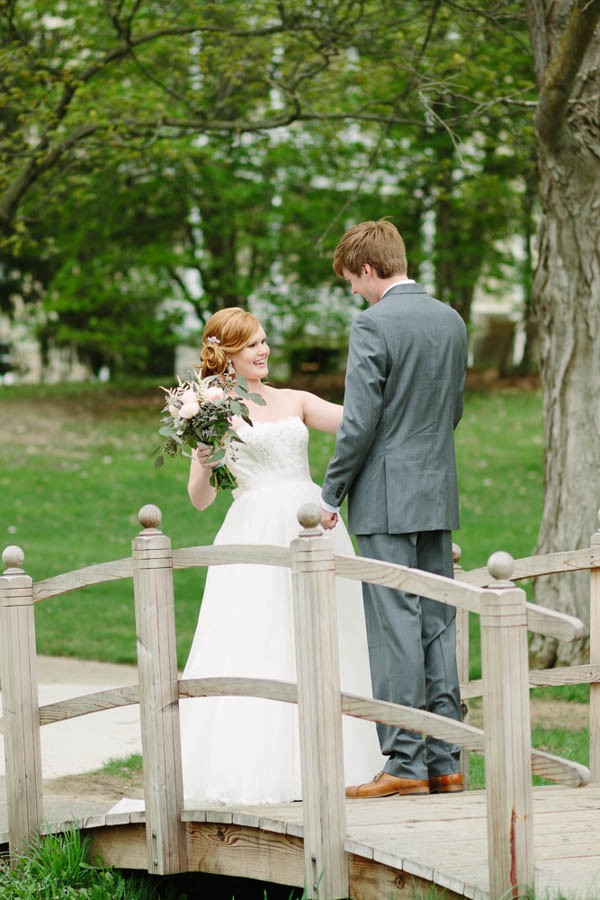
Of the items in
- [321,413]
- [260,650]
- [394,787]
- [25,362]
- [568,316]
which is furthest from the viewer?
[25,362]

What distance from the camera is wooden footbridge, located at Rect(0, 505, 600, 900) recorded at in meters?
3.70

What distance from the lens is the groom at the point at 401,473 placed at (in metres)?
5.00

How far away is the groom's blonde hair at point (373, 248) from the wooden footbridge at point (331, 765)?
4.09 ft

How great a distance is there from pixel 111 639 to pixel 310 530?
24.9 ft

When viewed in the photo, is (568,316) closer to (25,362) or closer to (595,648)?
(595,648)

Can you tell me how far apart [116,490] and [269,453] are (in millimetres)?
A: 12943

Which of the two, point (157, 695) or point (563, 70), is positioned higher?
point (563, 70)

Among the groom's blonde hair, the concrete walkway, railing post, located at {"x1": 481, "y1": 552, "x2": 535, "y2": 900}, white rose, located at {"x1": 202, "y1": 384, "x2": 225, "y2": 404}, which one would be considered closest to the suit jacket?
the groom's blonde hair

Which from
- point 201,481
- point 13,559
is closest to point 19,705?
point 13,559

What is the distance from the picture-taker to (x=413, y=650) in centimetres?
498

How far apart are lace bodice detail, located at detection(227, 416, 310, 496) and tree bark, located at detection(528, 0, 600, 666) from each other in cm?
400

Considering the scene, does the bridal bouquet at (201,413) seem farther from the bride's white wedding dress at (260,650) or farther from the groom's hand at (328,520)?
the groom's hand at (328,520)

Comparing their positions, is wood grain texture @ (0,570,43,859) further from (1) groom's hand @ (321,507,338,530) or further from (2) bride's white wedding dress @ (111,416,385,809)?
(1) groom's hand @ (321,507,338,530)

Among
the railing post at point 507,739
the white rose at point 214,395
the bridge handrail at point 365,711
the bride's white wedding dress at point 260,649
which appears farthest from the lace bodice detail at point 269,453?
the railing post at point 507,739
